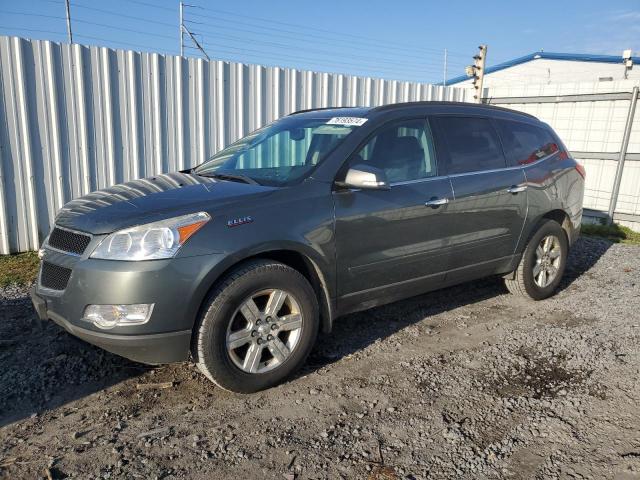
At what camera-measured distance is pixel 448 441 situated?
9.44ft

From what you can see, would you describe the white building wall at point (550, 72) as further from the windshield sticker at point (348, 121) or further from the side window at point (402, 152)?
the windshield sticker at point (348, 121)

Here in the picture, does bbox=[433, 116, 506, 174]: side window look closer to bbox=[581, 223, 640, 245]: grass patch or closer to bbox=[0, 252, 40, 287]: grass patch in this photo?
bbox=[0, 252, 40, 287]: grass patch

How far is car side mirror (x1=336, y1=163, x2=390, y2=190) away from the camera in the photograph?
11.6 feet

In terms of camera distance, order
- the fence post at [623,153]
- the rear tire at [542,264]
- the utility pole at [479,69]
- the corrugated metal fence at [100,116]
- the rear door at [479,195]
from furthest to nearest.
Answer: the utility pole at [479,69] < the fence post at [623,153] < the corrugated metal fence at [100,116] < the rear tire at [542,264] < the rear door at [479,195]

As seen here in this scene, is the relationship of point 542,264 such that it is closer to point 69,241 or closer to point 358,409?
point 358,409

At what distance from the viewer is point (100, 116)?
6.68 metres

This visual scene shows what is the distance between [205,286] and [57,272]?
947mm

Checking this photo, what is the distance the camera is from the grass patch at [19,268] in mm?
5410

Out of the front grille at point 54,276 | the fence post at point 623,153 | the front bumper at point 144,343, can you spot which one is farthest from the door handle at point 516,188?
the fence post at point 623,153

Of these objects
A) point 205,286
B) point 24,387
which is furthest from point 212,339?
point 24,387

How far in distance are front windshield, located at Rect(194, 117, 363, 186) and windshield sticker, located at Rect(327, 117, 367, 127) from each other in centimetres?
1

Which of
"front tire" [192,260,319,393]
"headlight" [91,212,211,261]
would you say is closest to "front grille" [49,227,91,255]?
"headlight" [91,212,211,261]

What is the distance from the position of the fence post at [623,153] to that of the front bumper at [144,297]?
8740 millimetres

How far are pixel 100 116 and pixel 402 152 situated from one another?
443 cm
